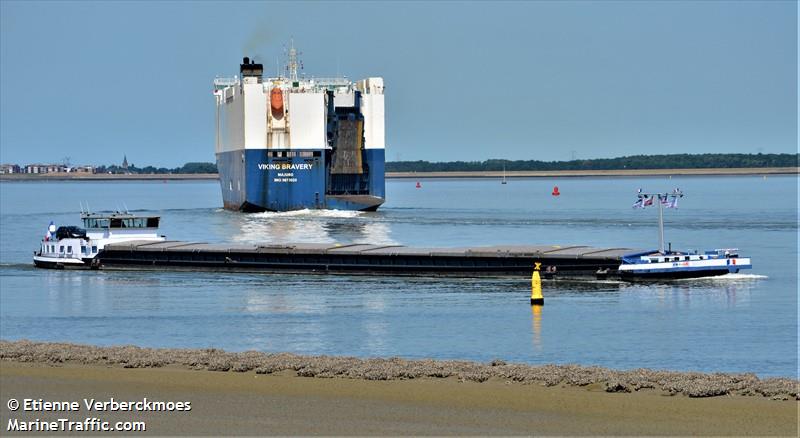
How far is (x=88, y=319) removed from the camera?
112ft

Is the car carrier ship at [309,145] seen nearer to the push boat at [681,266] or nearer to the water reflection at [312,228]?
the water reflection at [312,228]

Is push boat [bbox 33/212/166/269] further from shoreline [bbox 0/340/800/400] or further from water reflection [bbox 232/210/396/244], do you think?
shoreline [bbox 0/340/800/400]

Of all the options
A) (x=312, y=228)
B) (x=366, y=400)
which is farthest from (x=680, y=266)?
(x=312, y=228)

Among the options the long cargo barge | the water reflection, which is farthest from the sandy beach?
the water reflection

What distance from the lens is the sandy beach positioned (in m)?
14.1

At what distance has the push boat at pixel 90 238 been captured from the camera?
2100 inches

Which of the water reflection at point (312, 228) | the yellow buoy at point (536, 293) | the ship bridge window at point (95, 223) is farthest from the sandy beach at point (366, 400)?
the water reflection at point (312, 228)

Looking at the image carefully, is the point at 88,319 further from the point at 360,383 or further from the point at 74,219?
the point at 74,219

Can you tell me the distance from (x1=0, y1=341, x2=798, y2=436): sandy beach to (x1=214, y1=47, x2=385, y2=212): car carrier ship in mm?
63989

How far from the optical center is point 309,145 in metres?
82.3

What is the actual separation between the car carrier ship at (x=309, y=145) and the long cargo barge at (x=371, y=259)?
28.4 meters

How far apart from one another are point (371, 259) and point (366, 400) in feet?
107

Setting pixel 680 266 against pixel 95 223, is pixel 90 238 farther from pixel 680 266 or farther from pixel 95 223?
pixel 680 266

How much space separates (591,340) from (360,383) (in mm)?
12497
